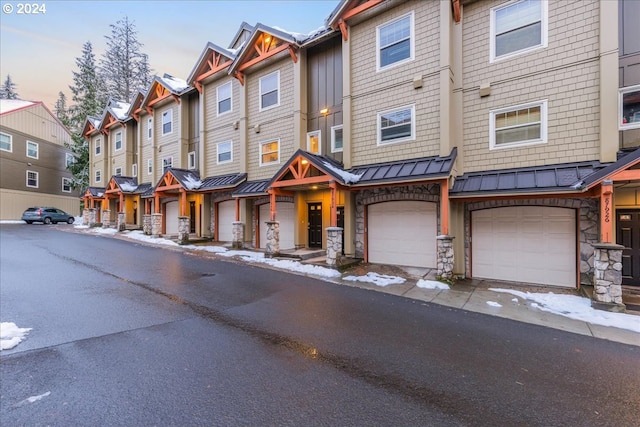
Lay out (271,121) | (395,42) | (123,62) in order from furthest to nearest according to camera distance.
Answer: (123,62) < (271,121) < (395,42)

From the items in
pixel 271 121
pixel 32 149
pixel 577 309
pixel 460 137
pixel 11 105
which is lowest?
pixel 577 309

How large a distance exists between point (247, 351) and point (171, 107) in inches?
802

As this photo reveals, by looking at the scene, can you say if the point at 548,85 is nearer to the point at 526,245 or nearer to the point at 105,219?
the point at 526,245

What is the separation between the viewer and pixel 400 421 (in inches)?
105

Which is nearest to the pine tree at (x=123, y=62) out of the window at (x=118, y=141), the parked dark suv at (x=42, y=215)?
the window at (x=118, y=141)

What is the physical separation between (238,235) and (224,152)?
17.9 ft

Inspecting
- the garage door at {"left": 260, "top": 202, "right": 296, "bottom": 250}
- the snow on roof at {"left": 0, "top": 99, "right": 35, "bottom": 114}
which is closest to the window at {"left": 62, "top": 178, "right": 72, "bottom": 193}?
the snow on roof at {"left": 0, "top": 99, "right": 35, "bottom": 114}

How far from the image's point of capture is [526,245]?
331 inches

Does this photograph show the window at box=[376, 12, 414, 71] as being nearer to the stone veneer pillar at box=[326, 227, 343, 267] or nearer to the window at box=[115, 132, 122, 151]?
the stone veneer pillar at box=[326, 227, 343, 267]

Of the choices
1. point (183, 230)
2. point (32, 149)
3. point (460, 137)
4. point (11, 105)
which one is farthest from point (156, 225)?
point (11, 105)

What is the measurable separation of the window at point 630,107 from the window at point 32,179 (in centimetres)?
4398

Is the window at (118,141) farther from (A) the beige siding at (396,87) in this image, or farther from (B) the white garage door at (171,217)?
(A) the beige siding at (396,87)

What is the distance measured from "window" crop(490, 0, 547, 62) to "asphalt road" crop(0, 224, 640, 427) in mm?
8222

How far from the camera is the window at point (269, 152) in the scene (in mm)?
13955
